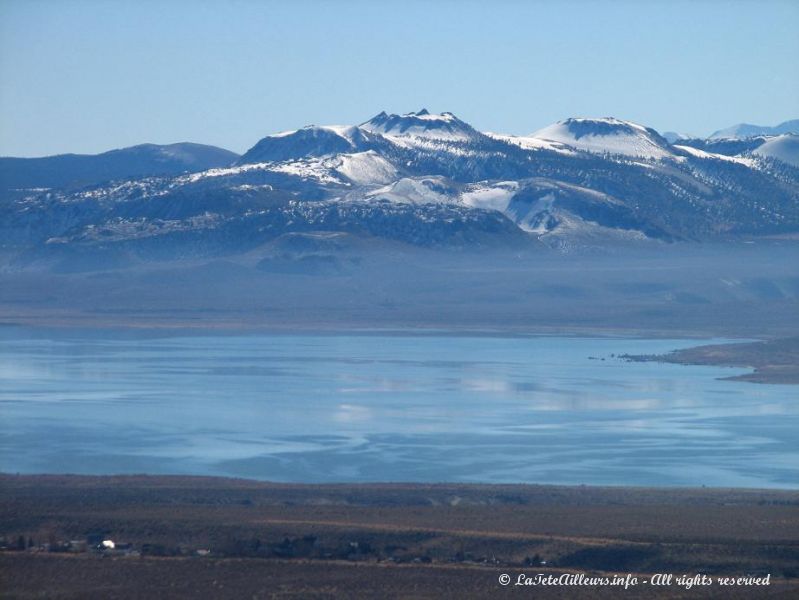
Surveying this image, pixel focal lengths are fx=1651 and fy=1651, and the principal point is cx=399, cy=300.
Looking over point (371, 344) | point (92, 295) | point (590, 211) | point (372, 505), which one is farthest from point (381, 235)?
point (372, 505)

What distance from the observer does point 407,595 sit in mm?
22828

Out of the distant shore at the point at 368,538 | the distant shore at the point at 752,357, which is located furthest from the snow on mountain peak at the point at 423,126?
the distant shore at the point at 368,538

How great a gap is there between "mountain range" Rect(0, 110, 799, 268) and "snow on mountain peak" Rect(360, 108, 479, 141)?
21 centimetres

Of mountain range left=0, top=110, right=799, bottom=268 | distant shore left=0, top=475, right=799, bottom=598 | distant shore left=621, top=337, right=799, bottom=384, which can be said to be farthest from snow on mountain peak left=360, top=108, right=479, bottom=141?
distant shore left=0, top=475, right=799, bottom=598

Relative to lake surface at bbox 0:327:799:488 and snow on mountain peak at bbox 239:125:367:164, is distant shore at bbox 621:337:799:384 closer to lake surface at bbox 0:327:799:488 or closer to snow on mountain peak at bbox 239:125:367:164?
lake surface at bbox 0:327:799:488

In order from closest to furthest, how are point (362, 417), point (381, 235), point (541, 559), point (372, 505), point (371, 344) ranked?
point (541, 559), point (372, 505), point (362, 417), point (371, 344), point (381, 235)

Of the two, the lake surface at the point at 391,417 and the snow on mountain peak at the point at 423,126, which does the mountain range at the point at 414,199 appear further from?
the lake surface at the point at 391,417

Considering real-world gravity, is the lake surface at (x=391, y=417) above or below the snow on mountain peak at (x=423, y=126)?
below

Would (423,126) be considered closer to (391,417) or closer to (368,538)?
(391,417)

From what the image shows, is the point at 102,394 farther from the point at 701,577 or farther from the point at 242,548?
the point at 701,577

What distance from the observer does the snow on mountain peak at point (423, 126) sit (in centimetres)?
19088

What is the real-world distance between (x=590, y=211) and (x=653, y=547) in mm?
143108

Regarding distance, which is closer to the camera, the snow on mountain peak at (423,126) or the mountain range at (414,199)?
the mountain range at (414,199)

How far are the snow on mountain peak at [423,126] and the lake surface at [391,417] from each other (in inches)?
4604
